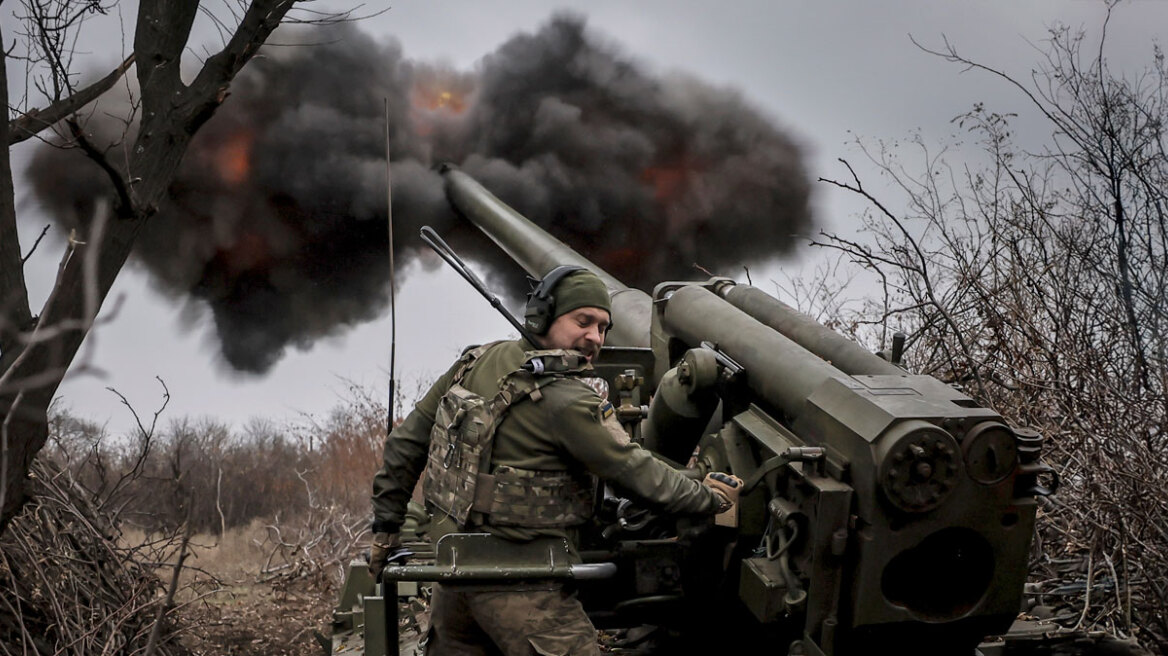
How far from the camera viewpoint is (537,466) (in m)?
3.36

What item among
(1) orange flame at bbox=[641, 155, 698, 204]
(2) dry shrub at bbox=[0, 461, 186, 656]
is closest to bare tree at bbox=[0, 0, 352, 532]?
(2) dry shrub at bbox=[0, 461, 186, 656]

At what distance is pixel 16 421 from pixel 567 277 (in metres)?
2.13

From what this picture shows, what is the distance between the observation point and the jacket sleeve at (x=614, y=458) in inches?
130

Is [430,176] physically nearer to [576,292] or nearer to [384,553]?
[384,553]

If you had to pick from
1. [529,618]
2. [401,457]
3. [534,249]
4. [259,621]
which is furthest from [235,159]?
[529,618]

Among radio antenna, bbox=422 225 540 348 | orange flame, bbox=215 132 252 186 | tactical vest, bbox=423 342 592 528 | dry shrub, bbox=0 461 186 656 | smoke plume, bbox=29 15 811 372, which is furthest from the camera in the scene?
smoke plume, bbox=29 15 811 372

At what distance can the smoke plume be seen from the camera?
8.02 meters

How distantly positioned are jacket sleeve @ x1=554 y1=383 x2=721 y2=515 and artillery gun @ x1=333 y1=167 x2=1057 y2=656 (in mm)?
272

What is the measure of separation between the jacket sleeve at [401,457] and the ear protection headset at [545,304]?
42 centimetres

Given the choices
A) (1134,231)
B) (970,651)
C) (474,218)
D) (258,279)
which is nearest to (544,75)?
(474,218)

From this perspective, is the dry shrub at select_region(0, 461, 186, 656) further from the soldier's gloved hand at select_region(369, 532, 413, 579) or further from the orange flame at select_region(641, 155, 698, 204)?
the orange flame at select_region(641, 155, 698, 204)

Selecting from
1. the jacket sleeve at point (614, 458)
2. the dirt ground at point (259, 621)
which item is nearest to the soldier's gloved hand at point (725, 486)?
the jacket sleeve at point (614, 458)

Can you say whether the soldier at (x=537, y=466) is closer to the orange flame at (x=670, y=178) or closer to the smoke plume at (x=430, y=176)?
the smoke plume at (x=430, y=176)

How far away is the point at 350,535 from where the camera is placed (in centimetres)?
764
